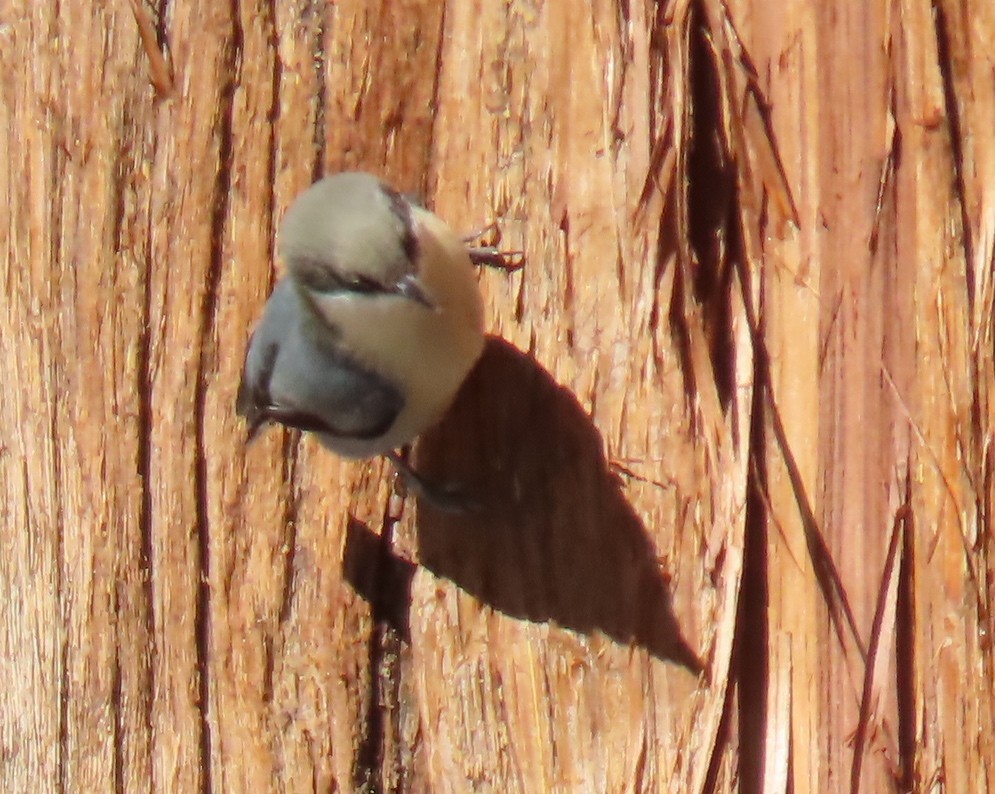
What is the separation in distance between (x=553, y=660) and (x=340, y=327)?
2.17 feet

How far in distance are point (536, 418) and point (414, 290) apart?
30 cm

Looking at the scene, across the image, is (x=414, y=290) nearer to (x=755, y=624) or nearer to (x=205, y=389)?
(x=205, y=389)

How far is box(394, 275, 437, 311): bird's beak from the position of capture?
190 cm

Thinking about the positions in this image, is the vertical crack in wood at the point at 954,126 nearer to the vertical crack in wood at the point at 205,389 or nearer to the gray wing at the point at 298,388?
the gray wing at the point at 298,388

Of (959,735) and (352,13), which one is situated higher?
(352,13)

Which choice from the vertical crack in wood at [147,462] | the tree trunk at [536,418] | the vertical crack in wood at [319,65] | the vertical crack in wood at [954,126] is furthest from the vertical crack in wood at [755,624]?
the vertical crack in wood at [147,462]

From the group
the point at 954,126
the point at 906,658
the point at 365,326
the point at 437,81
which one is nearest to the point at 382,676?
the point at 365,326

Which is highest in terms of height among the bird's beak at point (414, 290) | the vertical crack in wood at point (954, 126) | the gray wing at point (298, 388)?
the vertical crack in wood at point (954, 126)

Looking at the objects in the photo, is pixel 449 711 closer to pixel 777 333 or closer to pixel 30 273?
pixel 777 333

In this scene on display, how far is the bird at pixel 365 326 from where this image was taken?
5.87 feet

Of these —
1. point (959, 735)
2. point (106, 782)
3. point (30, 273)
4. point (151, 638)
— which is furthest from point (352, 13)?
point (959, 735)

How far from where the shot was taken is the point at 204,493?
185cm

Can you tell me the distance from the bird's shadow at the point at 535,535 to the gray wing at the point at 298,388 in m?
0.12

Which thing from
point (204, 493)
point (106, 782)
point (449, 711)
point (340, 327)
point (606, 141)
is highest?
point (606, 141)
